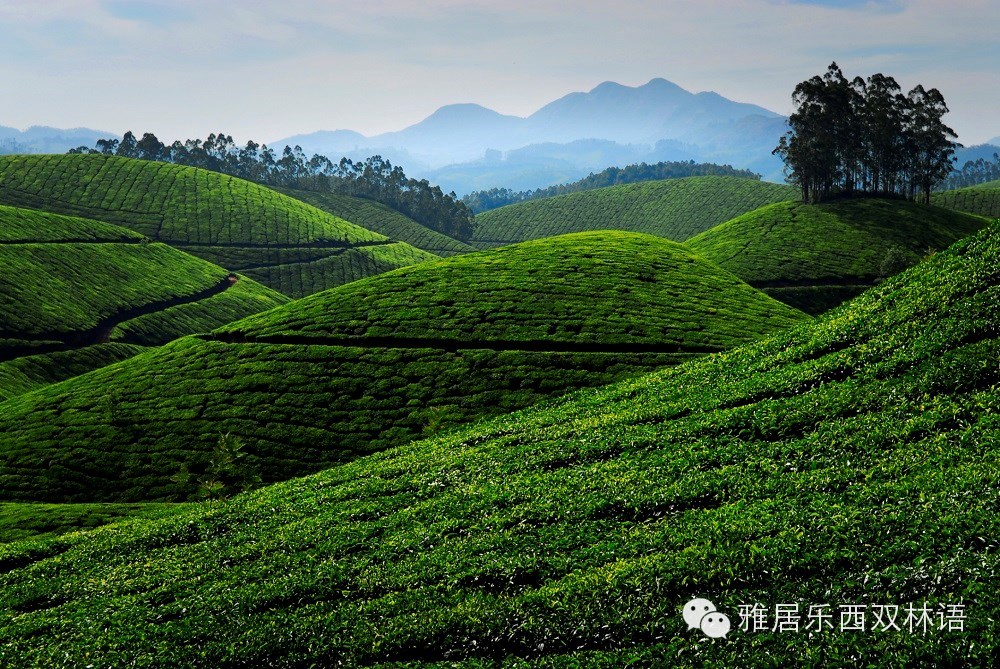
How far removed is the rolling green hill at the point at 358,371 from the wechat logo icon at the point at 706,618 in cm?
3701

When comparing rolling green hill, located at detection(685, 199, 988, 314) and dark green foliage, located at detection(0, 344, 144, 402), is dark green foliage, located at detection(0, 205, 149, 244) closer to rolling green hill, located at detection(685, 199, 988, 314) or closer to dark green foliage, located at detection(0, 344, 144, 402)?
dark green foliage, located at detection(0, 344, 144, 402)

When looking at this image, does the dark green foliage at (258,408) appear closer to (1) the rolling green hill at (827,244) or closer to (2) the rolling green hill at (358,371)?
(2) the rolling green hill at (358,371)

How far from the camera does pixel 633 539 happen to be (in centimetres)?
2291

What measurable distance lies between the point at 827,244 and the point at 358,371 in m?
116

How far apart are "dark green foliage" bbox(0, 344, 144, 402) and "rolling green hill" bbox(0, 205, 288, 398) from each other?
15 centimetres

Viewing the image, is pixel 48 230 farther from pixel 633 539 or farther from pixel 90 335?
pixel 633 539

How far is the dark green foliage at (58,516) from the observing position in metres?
47.8

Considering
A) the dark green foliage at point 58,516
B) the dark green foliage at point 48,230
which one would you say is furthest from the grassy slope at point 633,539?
the dark green foliage at point 48,230

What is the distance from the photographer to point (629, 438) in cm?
3262

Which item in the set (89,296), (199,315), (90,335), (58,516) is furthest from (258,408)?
(199,315)

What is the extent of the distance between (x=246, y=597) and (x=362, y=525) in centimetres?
595

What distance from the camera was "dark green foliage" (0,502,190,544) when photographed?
→ 4778 centimetres

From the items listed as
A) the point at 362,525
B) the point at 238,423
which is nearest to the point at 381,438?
the point at 238,423

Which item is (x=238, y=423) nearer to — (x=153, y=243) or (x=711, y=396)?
(x=711, y=396)
